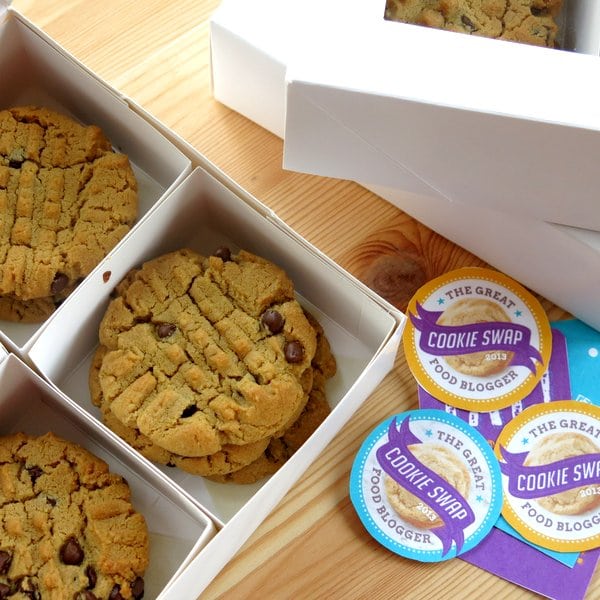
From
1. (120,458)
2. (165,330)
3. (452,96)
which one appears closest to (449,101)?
(452,96)

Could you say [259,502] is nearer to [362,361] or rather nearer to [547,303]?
[362,361]

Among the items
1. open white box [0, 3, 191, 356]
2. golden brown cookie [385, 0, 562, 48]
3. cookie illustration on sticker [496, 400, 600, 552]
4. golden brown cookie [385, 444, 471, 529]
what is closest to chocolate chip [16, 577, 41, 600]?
open white box [0, 3, 191, 356]

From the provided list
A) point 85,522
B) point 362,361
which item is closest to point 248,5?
point 362,361

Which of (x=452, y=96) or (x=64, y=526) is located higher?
(x=452, y=96)

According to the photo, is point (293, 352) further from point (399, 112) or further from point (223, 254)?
point (399, 112)

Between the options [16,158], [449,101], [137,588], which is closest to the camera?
[449,101]

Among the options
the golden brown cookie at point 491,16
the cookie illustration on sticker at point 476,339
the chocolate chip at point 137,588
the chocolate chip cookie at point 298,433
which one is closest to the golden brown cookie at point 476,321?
the cookie illustration on sticker at point 476,339

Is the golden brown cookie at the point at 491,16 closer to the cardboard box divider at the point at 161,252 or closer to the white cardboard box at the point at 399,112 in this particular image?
the white cardboard box at the point at 399,112
